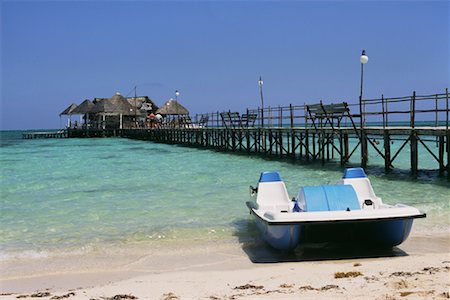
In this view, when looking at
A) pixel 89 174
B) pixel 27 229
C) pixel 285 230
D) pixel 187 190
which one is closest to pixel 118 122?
pixel 89 174

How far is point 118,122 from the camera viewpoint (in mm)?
66062

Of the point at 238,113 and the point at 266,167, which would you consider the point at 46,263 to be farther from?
the point at 238,113

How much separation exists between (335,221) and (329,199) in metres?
0.65

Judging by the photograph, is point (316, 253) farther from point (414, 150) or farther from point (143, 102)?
point (143, 102)

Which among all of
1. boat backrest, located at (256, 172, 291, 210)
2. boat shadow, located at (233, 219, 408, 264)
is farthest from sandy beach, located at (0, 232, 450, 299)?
boat backrest, located at (256, 172, 291, 210)

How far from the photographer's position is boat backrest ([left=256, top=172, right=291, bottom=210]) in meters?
9.12

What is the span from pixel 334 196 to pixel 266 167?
1443 centimetres

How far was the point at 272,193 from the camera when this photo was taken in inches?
364

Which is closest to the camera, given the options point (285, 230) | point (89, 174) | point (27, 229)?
point (285, 230)

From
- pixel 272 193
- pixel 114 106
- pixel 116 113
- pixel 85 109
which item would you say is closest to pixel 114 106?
pixel 114 106

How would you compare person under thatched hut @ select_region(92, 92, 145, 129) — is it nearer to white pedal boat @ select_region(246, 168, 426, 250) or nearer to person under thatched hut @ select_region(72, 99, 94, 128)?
person under thatched hut @ select_region(72, 99, 94, 128)

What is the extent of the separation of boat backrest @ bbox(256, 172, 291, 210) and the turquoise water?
0.65m

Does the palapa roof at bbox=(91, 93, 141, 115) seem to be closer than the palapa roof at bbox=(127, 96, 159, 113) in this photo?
Yes

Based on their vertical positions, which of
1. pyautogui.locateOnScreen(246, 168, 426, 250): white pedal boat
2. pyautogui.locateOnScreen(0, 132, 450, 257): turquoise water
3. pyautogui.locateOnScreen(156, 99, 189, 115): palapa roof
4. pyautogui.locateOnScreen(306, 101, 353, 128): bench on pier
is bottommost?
pyautogui.locateOnScreen(0, 132, 450, 257): turquoise water
